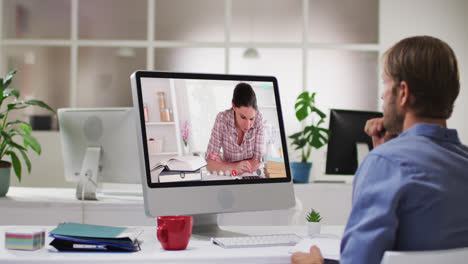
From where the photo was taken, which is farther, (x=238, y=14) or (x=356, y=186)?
(x=238, y=14)

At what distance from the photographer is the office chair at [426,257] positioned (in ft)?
2.59

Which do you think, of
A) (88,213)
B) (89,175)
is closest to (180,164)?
(88,213)

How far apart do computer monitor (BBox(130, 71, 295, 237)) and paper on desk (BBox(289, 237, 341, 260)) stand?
8.1 inches

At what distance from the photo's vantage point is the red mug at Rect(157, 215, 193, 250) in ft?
4.14

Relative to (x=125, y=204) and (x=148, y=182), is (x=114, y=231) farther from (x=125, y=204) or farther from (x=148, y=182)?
(x=125, y=204)

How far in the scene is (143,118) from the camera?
4.66ft

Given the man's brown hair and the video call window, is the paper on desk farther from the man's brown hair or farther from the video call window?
the man's brown hair

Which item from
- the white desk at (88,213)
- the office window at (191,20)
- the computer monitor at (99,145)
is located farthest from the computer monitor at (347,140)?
the office window at (191,20)

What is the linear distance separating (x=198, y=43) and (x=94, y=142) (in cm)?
287

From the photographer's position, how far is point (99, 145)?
2.53 metres

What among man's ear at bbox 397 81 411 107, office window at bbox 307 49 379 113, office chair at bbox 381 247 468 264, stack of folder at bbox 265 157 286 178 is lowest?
office chair at bbox 381 247 468 264

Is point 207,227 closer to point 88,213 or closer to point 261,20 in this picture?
point 88,213

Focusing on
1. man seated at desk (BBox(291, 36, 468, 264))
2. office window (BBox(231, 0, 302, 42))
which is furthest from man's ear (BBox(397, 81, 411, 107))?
office window (BBox(231, 0, 302, 42))

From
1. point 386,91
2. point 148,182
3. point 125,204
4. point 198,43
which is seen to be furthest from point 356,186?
point 198,43
